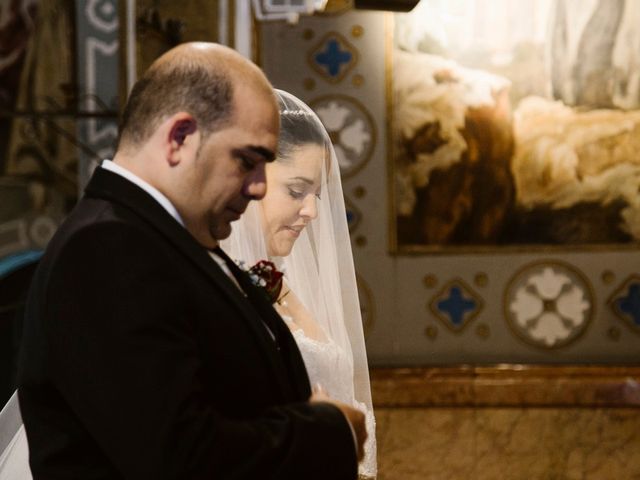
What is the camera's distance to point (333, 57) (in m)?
5.74

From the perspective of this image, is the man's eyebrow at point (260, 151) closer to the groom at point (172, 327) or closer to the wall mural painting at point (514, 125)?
the groom at point (172, 327)

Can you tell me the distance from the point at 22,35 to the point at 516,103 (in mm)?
3025

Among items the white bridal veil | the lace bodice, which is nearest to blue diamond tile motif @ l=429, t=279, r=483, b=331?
the lace bodice

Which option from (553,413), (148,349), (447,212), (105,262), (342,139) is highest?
(105,262)

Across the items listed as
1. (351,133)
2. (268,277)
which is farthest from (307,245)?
(351,133)

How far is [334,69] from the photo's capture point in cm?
573

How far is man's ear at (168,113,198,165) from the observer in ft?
5.16

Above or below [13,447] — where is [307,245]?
above

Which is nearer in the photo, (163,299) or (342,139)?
(163,299)

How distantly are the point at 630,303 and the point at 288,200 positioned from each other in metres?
3.37

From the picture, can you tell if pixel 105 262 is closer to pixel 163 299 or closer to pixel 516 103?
pixel 163 299

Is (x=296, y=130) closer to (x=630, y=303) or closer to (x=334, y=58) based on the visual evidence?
(x=334, y=58)

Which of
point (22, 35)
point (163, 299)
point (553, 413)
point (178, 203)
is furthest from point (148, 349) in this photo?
point (22, 35)

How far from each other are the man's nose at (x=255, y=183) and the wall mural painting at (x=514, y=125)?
411 centimetres
